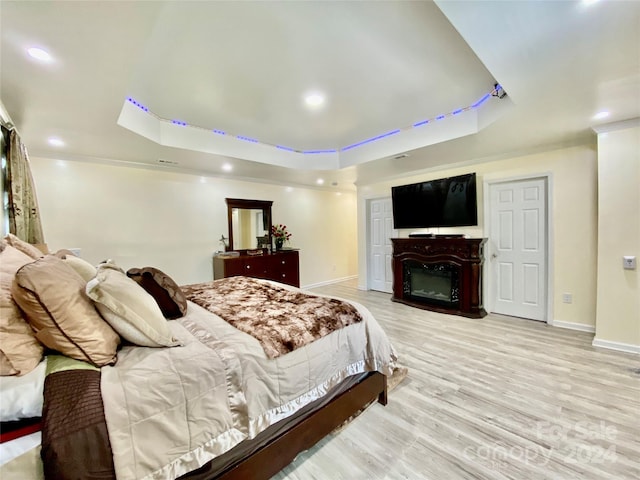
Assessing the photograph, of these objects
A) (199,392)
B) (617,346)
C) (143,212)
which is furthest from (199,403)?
(617,346)

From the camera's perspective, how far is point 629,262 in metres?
2.78

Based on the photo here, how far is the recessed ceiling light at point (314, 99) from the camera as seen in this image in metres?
2.71

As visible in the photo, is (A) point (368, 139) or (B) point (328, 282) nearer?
(A) point (368, 139)

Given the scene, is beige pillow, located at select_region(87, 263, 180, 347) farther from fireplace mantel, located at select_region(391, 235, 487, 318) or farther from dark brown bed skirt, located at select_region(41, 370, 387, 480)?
fireplace mantel, located at select_region(391, 235, 487, 318)

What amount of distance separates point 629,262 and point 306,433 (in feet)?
11.8

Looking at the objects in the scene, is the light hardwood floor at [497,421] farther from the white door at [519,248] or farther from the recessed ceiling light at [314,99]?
the recessed ceiling light at [314,99]

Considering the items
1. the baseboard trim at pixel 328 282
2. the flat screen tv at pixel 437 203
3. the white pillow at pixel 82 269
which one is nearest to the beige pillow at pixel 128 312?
the white pillow at pixel 82 269

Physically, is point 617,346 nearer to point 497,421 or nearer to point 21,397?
point 497,421

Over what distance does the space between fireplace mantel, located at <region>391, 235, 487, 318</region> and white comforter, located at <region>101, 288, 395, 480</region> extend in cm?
307

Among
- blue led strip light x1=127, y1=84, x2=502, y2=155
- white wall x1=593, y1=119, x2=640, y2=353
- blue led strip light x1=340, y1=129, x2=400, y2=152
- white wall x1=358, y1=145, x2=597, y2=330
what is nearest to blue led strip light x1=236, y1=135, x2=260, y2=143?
blue led strip light x1=127, y1=84, x2=502, y2=155

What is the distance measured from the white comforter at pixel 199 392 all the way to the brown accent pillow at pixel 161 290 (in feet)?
0.30

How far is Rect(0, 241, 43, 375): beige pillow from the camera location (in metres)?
0.91

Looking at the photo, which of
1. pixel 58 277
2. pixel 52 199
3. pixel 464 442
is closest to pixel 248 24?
pixel 58 277

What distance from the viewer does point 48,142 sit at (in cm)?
303
